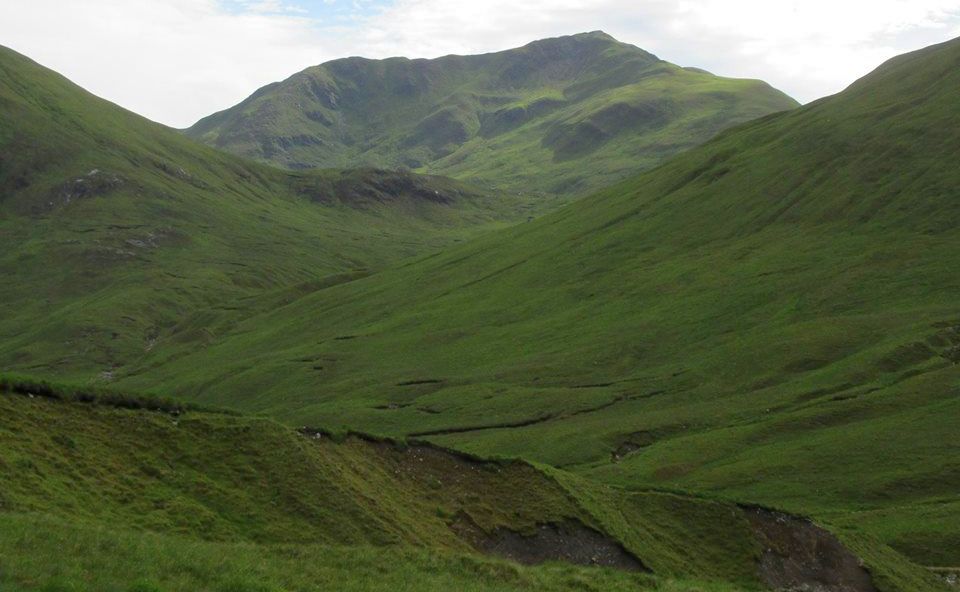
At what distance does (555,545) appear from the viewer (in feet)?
130

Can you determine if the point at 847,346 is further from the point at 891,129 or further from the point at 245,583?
the point at 245,583

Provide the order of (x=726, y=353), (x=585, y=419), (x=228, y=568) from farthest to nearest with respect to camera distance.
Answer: (x=726, y=353)
(x=585, y=419)
(x=228, y=568)

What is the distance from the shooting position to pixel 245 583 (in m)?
24.5

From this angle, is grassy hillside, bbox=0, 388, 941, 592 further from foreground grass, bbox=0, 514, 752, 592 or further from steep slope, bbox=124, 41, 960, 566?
steep slope, bbox=124, 41, 960, 566

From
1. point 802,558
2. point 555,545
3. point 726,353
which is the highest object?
point 555,545

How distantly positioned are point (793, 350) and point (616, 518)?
8661cm

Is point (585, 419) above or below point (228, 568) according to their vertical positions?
below

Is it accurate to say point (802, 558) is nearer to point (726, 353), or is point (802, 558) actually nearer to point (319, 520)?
point (319, 520)

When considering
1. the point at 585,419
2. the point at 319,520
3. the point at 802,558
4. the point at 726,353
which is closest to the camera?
the point at 319,520

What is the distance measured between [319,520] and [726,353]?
100678 millimetres

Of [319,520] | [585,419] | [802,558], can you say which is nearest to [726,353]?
[585,419]

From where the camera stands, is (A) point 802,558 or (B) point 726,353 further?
(B) point 726,353

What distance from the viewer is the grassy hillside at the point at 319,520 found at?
84.1 feet

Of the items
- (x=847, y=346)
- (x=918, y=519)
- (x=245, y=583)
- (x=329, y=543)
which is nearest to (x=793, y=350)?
(x=847, y=346)
